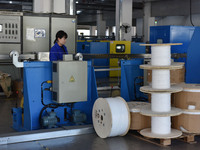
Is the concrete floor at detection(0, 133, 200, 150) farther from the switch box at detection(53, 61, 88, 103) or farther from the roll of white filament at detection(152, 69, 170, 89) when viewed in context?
the roll of white filament at detection(152, 69, 170, 89)

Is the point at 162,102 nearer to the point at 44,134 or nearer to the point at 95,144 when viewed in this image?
the point at 95,144

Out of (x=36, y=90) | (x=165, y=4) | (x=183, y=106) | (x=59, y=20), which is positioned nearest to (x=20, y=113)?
(x=36, y=90)

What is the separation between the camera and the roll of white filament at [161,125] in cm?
489

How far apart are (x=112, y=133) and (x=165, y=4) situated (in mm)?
16924

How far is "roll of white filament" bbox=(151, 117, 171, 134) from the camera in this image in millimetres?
4891

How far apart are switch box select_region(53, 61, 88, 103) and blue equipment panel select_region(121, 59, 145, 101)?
98 centimetres

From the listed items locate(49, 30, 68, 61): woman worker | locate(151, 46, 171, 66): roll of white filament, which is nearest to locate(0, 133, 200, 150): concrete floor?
locate(151, 46, 171, 66): roll of white filament

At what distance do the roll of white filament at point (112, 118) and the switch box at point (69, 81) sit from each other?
481 mm

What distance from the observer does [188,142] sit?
16.6 feet

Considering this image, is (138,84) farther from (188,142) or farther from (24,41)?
(24,41)

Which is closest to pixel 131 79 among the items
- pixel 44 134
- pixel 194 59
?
pixel 194 59

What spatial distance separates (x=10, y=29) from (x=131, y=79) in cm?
378

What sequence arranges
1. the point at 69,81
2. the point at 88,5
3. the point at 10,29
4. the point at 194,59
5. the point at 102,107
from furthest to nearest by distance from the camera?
the point at 88,5 < the point at 10,29 < the point at 194,59 < the point at 69,81 < the point at 102,107

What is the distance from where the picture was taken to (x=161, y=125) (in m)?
4.90
